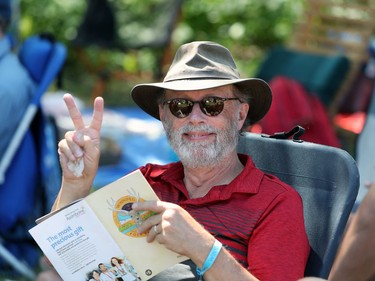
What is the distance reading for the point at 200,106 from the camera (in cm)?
291

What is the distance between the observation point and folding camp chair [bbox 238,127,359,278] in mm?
2701

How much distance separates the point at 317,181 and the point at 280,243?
395 millimetres

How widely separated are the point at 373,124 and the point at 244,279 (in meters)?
2.78

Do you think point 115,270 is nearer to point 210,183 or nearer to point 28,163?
point 210,183

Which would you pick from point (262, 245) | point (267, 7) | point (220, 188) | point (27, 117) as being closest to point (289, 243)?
point (262, 245)

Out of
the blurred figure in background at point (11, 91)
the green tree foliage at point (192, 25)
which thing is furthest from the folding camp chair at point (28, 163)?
the green tree foliage at point (192, 25)

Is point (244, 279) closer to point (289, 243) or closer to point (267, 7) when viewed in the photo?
point (289, 243)

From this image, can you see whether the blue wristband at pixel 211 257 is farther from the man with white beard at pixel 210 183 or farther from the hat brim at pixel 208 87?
the hat brim at pixel 208 87

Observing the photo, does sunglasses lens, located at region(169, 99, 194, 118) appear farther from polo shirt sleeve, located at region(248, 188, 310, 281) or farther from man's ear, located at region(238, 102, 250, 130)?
polo shirt sleeve, located at region(248, 188, 310, 281)

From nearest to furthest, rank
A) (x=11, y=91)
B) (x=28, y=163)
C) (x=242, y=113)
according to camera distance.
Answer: (x=242, y=113)
(x=11, y=91)
(x=28, y=163)

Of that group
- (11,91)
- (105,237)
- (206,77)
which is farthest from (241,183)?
(11,91)

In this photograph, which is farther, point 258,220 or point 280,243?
point 258,220

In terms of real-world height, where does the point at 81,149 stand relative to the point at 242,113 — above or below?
above

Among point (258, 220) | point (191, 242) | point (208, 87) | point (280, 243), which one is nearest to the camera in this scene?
point (191, 242)
